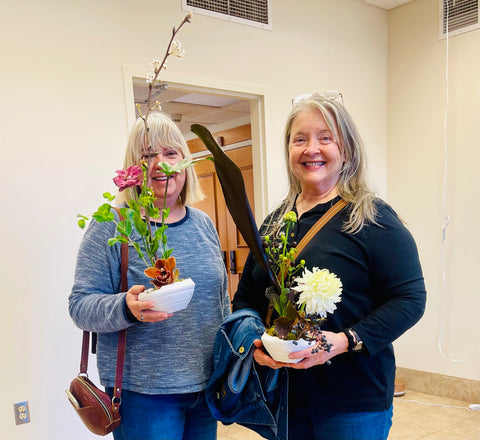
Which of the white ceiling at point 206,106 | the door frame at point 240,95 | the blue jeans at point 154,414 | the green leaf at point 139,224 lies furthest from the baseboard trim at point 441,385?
the green leaf at point 139,224

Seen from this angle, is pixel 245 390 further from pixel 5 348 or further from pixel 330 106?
pixel 5 348

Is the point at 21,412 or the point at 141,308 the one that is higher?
the point at 141,308

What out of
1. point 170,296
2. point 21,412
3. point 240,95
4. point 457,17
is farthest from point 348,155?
point 457,17

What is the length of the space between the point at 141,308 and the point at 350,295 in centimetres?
50

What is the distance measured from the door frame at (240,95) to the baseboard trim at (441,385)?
1.66m

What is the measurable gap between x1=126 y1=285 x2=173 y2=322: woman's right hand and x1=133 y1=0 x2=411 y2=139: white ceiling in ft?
8.34

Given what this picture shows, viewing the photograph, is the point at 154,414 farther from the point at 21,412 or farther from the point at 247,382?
the point at 21,412

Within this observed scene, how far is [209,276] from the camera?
4.30 ft

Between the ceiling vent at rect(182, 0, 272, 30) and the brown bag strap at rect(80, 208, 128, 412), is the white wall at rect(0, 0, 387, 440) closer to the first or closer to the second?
the ceiling vent at rect(182, 0, 272, 30)

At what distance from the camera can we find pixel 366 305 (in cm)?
115

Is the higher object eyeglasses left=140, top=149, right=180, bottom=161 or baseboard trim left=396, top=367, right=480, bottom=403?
eyeglasses left=140, top=149, right=180, bottom=161

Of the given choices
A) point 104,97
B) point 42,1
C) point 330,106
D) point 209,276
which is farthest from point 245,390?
point 42,1

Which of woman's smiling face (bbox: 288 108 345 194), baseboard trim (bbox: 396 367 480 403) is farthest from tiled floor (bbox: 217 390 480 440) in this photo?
woman's smiling face (bbox: 288 108 345 194)

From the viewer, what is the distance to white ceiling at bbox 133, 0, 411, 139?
139 inches
